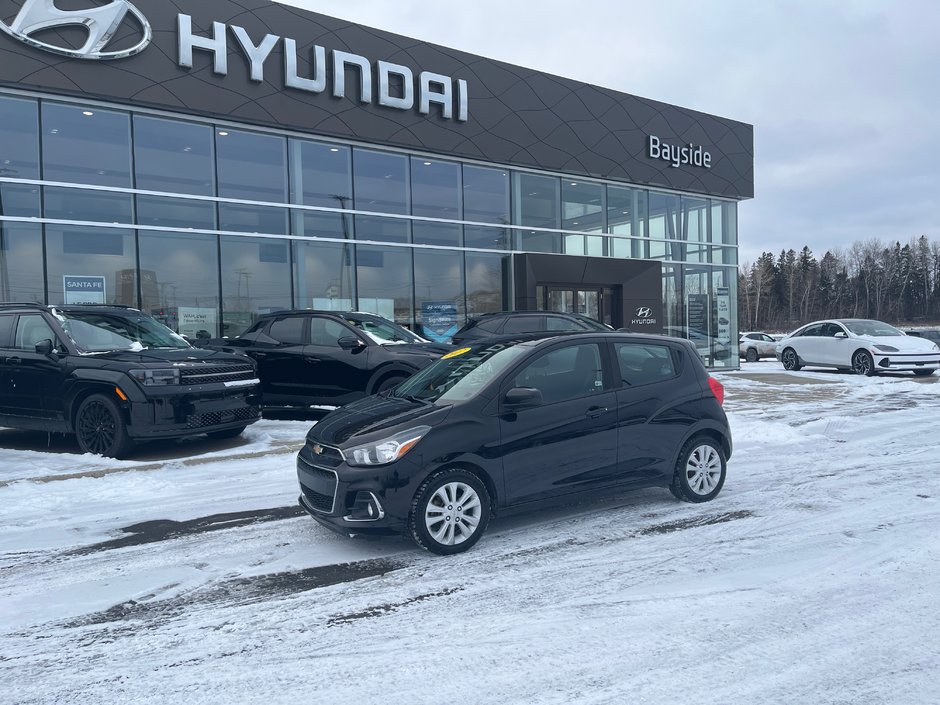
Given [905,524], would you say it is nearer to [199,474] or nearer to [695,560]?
[695,560]

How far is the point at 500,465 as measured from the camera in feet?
17.5

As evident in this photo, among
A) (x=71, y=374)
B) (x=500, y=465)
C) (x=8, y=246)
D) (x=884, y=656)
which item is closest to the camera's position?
(x=884, y=656)

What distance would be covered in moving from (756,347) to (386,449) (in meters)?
30.7

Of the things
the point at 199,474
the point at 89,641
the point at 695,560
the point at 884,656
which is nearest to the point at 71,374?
the point at 199,474

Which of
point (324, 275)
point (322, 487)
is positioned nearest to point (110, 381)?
point (322, 487)

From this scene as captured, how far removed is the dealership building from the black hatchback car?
10571 millimetres

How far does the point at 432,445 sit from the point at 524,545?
106 cm

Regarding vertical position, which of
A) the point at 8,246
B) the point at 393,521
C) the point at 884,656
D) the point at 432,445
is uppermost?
the point at 8,246

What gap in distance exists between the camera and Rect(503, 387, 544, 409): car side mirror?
17.7 ft

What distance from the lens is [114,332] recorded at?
375 inches

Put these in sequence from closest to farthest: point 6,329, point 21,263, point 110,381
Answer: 1. point 110,381
2. point 6,329
3. point 21,263

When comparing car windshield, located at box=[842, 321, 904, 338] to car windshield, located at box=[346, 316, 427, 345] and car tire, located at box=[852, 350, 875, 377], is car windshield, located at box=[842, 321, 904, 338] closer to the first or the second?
car tire, located at box=[852, 350, 875, 377]

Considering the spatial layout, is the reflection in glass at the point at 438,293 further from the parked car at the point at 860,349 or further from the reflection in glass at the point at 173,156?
the parked car at the point at 860,349

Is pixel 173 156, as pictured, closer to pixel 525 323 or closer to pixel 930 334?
pixel 525 323
